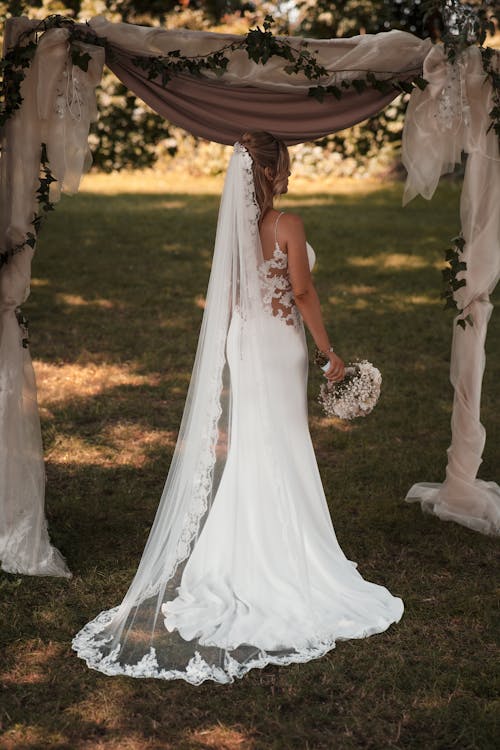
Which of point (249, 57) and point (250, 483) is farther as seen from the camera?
point (249, 57)

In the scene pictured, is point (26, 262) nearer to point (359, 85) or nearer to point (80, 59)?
point (80, 59)

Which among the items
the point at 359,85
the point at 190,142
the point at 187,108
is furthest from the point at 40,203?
the point at 190,142

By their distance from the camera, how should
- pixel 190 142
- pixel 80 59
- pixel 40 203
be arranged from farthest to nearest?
pixel 190 142 → pixel 40 203 → pixel 80 59

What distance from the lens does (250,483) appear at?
4.58m

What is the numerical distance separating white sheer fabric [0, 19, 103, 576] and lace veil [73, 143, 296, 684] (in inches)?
30.0

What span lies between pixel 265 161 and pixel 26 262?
4.56ft

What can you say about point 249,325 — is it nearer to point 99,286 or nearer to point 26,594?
point 26,594

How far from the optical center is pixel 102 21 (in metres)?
4.77

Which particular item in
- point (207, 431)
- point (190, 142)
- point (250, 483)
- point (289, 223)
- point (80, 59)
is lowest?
point (250, 483)

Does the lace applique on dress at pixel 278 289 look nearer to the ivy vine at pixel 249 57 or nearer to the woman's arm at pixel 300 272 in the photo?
the woman's arm at pixel 300 272

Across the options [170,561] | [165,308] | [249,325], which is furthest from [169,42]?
[165,308]

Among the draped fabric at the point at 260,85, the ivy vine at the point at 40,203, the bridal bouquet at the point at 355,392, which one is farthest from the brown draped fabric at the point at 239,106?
the bridal bouquet at the point at 355,392

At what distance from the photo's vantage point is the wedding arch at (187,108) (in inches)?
189

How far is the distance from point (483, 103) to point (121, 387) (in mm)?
4150
